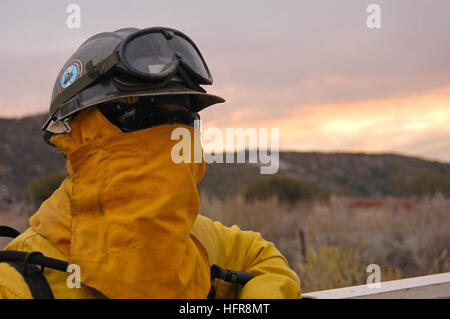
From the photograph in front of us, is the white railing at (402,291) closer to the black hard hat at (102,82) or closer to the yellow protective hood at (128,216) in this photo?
the yellow protective hood at (128,216)

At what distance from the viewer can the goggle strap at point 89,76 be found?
6.21 feet

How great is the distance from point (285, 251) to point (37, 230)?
27.4 ft

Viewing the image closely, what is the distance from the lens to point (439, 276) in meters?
3.16

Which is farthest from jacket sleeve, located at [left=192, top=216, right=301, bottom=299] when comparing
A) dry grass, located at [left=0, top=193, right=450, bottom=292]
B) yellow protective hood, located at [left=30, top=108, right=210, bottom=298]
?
dry grass, located at [left=0, top=193, right=450, bottom=292]

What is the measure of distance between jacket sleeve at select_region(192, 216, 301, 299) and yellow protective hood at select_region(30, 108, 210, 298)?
283mm

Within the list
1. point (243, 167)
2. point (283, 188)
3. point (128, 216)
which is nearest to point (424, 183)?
point (283, 188)

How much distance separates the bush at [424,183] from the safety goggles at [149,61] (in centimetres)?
2819

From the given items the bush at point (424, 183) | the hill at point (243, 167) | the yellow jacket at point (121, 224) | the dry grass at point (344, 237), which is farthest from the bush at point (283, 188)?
the yellow jacket at point (121, 224)

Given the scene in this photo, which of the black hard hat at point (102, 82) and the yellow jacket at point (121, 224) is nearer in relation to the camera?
the yellow jacket at point (121, 224)

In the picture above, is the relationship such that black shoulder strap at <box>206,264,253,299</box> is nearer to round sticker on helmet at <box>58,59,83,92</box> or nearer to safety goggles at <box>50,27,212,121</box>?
safety goggles at <box>50,27,212,121</box>

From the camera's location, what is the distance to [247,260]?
2215 mm

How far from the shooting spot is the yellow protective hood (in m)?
1.67

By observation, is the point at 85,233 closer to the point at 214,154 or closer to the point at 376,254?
the point at 214,154

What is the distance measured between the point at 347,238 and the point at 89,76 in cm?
908
